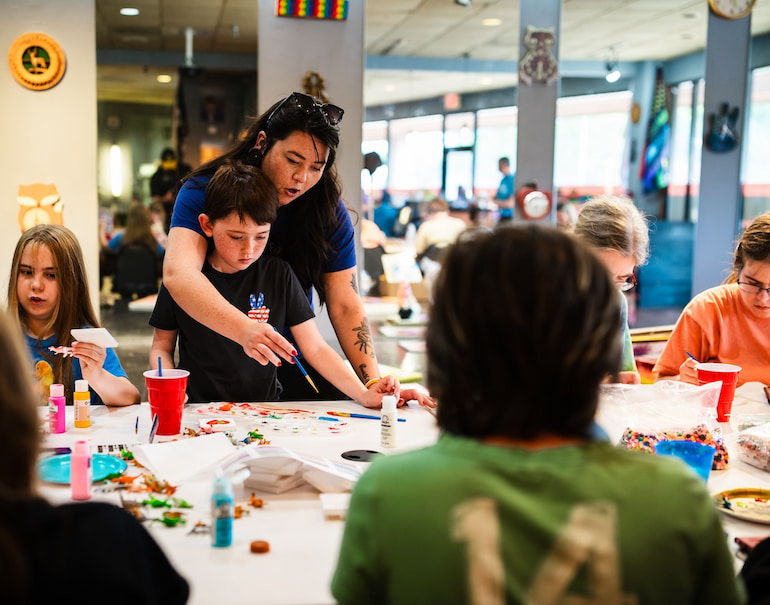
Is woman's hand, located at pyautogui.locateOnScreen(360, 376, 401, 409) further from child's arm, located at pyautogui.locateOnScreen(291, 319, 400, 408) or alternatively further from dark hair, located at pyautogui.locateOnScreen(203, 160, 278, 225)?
dark hair, located at pyautogui.locateOnScreen(203, 160, 278, 225)

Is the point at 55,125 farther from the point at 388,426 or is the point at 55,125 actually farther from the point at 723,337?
the point at 723,337

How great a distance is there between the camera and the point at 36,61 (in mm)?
4887

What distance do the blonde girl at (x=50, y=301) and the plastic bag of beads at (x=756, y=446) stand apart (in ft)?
5.59

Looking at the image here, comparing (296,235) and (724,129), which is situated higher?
(724,129)

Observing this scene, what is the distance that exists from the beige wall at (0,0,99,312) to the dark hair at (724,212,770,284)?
391 cm

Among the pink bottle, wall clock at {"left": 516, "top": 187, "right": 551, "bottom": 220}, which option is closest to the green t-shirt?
the pink bottle

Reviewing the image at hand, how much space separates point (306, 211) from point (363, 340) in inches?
18.9

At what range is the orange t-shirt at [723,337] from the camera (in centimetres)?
280

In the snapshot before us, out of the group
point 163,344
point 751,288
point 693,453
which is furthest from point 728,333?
point 163,344

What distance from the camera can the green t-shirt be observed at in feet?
2.90

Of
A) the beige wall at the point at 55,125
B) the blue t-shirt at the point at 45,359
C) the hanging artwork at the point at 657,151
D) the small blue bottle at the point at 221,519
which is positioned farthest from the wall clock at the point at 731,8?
the small blue bottle at the point at 221,519

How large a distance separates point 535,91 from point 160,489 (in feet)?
16.0

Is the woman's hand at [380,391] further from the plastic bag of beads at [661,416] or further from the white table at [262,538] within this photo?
the plastic bag of beads at [661,416]

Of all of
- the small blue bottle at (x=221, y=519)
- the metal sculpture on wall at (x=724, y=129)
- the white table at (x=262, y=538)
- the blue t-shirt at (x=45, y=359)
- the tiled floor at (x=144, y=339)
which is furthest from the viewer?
the metal sculpture on wall at (x=724, y=129)
